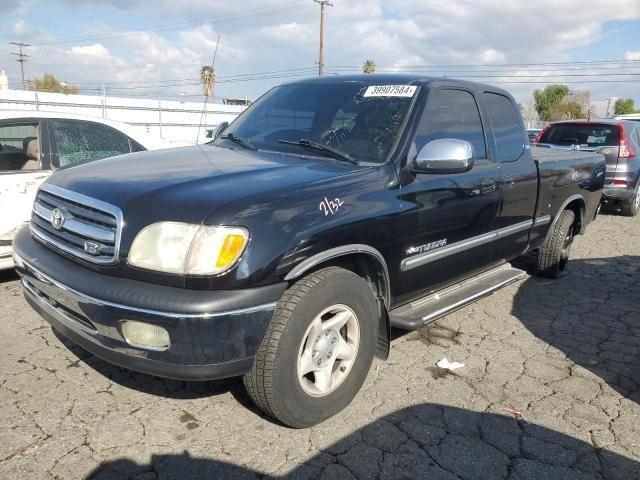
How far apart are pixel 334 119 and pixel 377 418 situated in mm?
Answer: 1956

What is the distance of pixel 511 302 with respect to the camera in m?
5.08

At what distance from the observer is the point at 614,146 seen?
368 inches

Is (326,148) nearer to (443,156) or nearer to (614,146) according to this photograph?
(443,156)

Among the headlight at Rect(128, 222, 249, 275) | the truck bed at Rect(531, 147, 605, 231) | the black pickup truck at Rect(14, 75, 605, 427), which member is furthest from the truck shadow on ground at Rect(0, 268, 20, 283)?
the truck bed at Rect(531, 147, 605, 231)

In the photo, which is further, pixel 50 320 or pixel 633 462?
pixel 50 320

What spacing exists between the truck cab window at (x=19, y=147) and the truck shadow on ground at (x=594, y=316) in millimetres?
4726

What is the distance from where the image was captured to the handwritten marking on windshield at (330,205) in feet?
8.91

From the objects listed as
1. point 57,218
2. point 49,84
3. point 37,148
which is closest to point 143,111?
point 37,148

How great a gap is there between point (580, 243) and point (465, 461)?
19.6 ft

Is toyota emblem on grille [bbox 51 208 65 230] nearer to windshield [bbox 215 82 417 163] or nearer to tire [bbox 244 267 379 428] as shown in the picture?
tire [bbox 244 267 379 428]

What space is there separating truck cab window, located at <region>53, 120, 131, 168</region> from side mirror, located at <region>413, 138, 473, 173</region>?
3.41 meters

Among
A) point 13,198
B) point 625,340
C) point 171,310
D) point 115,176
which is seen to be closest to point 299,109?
point 115,176

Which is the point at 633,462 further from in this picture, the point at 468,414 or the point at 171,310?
the point at 171,310

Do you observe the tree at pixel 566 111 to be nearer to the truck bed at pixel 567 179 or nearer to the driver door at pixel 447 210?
the truck bed at pixel 567 179
